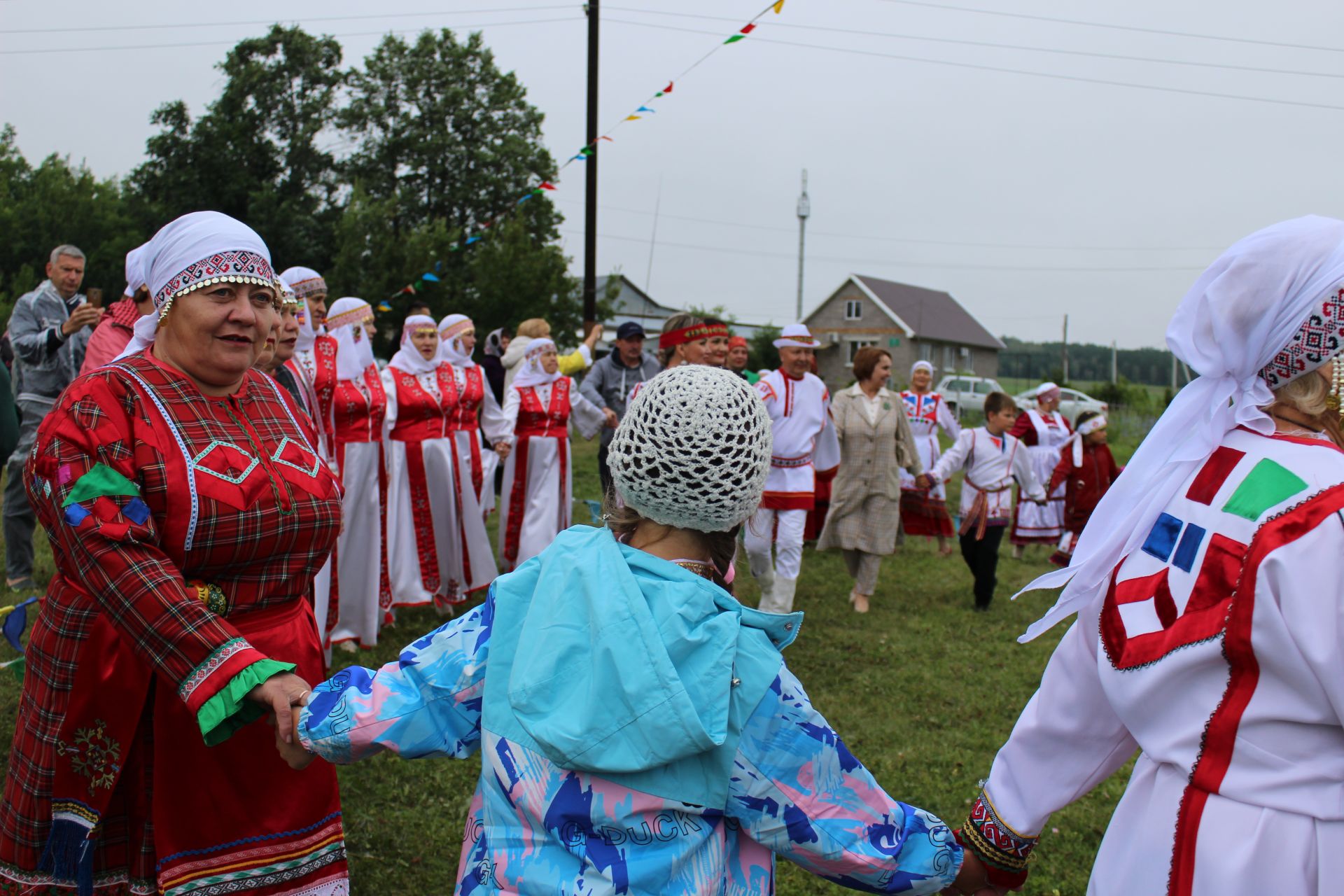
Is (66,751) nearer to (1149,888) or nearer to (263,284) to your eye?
(263,284)

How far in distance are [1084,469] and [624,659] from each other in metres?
8.41

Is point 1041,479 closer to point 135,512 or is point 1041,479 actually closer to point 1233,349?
point 1233,349

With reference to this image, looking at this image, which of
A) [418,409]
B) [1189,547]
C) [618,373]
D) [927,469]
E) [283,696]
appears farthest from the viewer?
[927,469]

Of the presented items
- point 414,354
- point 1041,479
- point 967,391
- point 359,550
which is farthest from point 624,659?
point 967,391

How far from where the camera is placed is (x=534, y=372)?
7887 mm

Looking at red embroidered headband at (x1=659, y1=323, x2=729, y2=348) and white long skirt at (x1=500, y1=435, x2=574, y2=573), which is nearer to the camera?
red embroidered headband at (x1=659, y1=323, x2=729, y2=348)

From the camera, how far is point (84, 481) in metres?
2.09

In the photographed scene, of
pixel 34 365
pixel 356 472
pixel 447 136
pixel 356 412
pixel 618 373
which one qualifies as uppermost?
pixel 447 136

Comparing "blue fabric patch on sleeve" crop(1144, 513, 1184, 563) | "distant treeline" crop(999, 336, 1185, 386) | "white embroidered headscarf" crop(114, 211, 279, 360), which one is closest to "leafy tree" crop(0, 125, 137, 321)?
"white embroidered headscarf" crop(114, 211, 279, 360)

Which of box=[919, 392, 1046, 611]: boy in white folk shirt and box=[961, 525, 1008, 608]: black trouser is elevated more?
box=[919, 392, 1046, 611]: boy in white folk shirt

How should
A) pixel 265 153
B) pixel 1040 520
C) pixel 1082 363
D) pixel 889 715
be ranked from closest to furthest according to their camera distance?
pixel 889 715, pixel 1040 520, pixel 265 153, pixel 1082 363

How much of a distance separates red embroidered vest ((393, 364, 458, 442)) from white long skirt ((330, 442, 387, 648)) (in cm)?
60

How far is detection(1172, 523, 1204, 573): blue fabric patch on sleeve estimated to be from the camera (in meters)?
1.68

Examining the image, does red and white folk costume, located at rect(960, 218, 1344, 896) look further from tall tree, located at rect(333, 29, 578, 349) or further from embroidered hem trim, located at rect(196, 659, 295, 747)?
tall tree, located at rect(333, 29, 578, 349)
